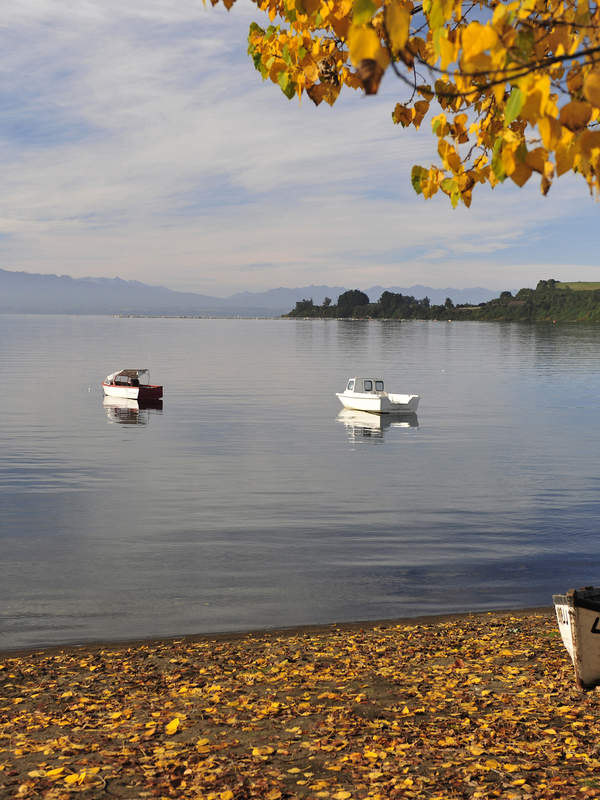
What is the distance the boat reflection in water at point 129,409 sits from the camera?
228ft

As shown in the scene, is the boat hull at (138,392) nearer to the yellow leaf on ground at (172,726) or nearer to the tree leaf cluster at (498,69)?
the yellow leaf on ground at (172,726)

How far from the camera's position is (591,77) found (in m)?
4.29

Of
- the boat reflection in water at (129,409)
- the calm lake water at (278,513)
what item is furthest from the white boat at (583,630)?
the boat reflection in water at (129,409)

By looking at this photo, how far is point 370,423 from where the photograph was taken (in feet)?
226

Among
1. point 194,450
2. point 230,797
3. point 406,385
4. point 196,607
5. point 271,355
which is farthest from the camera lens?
point 271,355

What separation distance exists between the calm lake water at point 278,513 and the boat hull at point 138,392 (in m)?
1.92

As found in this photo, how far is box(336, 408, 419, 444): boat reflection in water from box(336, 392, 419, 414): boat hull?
475 millimetres

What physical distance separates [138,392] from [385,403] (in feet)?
84.6

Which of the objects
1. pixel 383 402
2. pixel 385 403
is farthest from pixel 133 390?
pixel 385 403

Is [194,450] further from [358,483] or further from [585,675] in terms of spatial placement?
[585,675]

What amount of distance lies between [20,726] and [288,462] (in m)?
37.0

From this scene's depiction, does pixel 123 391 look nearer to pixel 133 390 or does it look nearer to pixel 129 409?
pixel 133 390

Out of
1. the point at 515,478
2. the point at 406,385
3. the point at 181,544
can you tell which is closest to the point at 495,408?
the point at 406,385

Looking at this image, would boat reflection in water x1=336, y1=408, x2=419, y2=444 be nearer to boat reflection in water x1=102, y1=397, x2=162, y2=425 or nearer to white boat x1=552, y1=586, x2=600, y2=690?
boat reflection in water x1=102, y1=397, x2=162, y2=425
